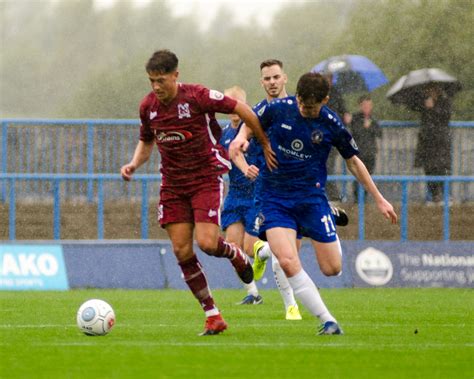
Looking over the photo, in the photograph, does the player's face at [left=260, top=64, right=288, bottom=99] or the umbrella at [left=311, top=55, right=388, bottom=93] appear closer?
the player's face at [left=260, top=64, right=288, bottom=99]

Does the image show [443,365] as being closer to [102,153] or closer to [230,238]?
[230,238]

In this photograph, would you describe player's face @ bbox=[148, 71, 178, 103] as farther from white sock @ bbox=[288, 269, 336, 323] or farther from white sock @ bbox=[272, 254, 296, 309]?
white sock @ bbox=[272, 254, 296, 309]

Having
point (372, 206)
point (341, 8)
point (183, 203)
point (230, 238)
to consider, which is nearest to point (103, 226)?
point (372, 206)

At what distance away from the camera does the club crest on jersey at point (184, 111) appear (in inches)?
430

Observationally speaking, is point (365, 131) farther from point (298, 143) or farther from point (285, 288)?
point (298, 143)

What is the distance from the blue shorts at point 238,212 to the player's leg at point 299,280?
15.2 ft

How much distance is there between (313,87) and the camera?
34.5 ft

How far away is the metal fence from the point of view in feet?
72.2

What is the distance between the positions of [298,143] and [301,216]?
58cm

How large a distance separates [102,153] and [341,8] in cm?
1167

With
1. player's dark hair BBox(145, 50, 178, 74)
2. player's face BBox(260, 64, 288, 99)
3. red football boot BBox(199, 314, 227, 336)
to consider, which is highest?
player's face BBox(260, 64, 288, 99)

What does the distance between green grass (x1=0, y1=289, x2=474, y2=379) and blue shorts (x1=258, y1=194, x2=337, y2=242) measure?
2.64 feet

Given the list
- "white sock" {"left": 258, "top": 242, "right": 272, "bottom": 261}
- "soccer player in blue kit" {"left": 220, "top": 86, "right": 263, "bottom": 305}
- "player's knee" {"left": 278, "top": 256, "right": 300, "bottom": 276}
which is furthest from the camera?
"soccer player in blue kit" {"left": 220, "top": 86, "right": 263, "bottom": 305}

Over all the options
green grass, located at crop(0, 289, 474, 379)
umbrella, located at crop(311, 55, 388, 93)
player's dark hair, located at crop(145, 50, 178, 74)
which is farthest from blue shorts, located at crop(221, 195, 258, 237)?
umbrella, located at crop(311, 55, 388, 93)
